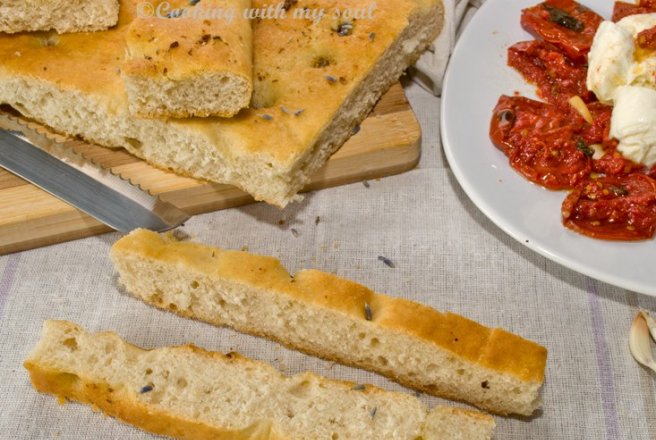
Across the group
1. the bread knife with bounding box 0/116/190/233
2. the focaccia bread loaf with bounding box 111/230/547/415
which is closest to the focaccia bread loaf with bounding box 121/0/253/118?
the bread knife with bounding box 0/116/190/233

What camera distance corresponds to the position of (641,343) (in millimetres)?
3365

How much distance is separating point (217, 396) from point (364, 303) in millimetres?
753

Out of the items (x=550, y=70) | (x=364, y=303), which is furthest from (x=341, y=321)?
(x=550, y=70)

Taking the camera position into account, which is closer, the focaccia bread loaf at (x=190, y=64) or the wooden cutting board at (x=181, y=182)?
the focaccia bread loaf at (x=190, y=64)

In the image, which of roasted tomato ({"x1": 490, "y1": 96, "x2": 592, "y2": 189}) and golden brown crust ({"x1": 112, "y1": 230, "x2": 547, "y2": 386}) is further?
roasted tomato ({"x1": 490, "y1": 96, "x2": 592, "y2": 189})

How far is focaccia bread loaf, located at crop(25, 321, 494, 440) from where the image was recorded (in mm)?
2951

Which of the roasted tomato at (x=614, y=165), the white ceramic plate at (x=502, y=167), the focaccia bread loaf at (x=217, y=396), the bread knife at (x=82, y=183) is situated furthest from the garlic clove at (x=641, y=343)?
the bread knife at (x=82, y=183)

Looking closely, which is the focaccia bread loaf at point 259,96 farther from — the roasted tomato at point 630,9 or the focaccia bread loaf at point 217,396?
the roasted tomato at point 630,9

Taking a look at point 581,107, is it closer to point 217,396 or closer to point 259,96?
point 259,96

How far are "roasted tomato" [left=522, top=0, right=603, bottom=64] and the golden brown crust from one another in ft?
6.08

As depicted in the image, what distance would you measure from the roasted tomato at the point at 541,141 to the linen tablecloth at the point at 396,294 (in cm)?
39

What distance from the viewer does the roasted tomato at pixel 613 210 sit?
3441 mm

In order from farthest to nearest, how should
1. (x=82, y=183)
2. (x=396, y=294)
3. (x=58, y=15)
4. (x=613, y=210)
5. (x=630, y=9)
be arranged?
(x=630, y=9) < (x=58, y=15) < (x=82, y=183) < (x=396, y=294) < (x=613, y=210)

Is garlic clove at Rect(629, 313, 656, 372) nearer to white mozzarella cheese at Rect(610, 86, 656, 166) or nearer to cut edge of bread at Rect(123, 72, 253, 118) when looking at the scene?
white mozzarella cheese at Rect(610, 86, 656, 166)
